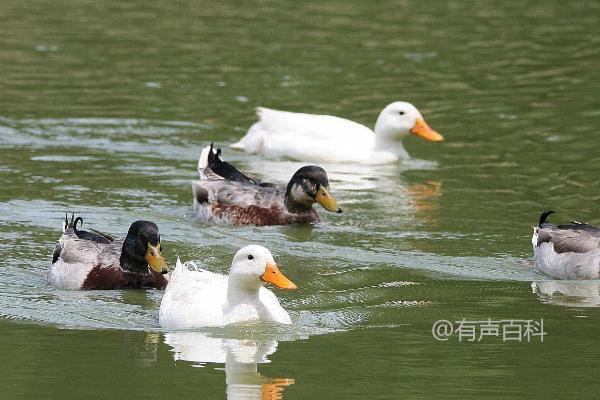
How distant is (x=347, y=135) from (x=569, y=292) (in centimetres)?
722

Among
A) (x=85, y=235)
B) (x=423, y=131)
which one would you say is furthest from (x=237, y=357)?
(x=423, y=131)

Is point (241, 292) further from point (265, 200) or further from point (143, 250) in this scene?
point (265, 200)

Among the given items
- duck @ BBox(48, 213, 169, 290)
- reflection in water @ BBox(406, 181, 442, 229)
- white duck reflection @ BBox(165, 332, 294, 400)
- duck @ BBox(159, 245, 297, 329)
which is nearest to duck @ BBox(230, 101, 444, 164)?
reflection in water @ BBox(406, 181, 442, 229)

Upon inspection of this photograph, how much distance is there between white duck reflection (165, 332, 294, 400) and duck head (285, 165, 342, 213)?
5.02 meters

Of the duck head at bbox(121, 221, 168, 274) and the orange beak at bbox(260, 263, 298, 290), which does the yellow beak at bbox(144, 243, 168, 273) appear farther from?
the orange beak at bbox(260, 263, 298, 290)

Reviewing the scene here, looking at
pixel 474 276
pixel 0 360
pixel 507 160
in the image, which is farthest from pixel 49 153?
pixel 0 360

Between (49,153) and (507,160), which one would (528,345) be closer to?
(507,160)

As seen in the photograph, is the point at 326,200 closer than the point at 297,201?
Yes

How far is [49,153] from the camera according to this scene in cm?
1991

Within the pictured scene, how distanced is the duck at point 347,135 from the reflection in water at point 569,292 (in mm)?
6650

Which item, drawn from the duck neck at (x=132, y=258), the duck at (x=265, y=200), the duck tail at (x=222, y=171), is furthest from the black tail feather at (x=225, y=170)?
the duck neck at (x=132, y=258)

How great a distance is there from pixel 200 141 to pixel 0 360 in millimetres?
10182

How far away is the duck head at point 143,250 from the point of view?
43.8 feet

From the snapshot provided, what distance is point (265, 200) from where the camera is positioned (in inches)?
668
